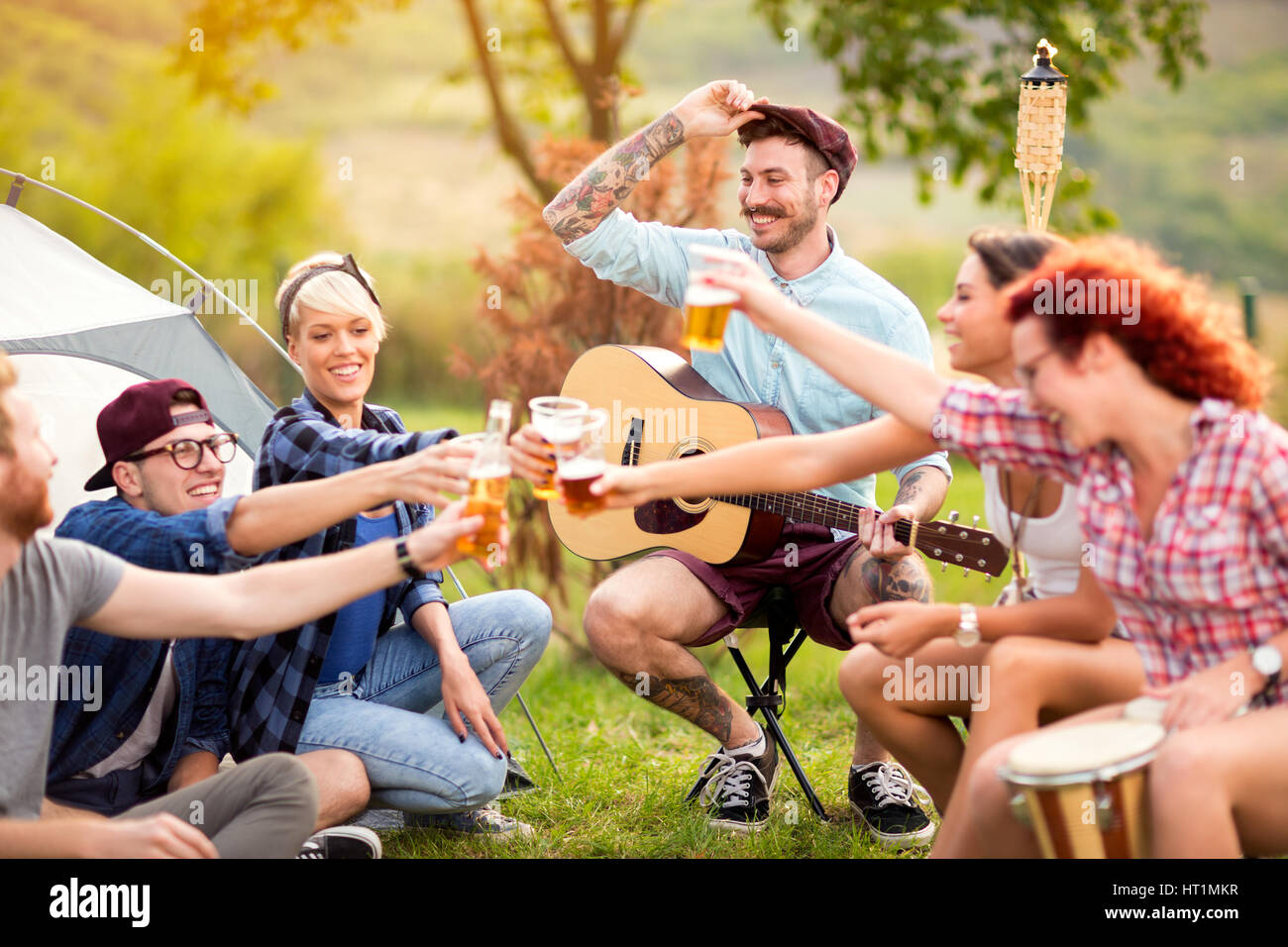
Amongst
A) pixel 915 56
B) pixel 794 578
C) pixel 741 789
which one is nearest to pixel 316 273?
pixel 794 578

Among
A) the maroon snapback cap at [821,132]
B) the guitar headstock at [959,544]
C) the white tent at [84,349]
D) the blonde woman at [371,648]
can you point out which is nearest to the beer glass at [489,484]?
the blonde woman at [371,648]

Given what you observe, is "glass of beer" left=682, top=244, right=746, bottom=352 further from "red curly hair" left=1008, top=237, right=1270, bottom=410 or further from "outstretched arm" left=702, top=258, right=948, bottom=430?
"red curly hair" left=1008, top=237, right=1270, bottom=410

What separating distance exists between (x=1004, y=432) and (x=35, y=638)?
190 cm

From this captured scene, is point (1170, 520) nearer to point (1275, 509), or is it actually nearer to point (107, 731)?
point (1275, 509)

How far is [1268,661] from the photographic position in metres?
2.21

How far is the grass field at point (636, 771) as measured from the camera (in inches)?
135

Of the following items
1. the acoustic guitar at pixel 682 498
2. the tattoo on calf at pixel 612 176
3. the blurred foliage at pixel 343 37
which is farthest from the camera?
the blurred foliage at pixel 343 37

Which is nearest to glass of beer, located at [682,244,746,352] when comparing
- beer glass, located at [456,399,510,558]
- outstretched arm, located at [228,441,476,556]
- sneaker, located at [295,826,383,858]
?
beer glass, located at [456,399,510,558]

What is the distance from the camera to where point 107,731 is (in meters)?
2.93

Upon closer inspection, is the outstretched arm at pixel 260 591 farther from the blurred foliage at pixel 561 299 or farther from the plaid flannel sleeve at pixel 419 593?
the blurred foliage at pixel 561 299

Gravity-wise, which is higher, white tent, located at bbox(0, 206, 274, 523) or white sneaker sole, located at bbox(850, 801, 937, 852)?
white tent, located at bbox(0, 206, 274, 523)

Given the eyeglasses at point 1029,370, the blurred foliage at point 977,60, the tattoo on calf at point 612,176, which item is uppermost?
the blurred foliage at point 977,60

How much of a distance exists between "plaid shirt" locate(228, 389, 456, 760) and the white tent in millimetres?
917

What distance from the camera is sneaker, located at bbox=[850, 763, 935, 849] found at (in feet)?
11.3
